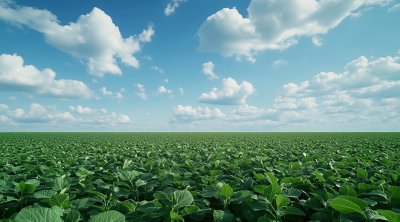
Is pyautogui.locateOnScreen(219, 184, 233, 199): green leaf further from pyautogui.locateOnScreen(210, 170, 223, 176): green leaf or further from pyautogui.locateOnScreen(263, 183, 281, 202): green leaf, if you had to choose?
pyautogui.locateOnScreen(210, 170, 223, 176): green leaf

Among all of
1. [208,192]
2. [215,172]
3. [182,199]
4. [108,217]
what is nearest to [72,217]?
[108,217]

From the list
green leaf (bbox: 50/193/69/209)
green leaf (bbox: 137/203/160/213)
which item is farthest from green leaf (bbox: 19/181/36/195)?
green leaf (bbox: 137/203/160/213)

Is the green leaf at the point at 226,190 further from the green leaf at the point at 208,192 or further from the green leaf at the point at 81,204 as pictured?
the green leaf at the point at 81,204

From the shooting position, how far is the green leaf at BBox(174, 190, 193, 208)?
1725mm

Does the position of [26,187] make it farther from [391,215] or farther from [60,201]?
[391,215]

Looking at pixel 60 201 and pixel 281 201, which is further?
pixel 60 201

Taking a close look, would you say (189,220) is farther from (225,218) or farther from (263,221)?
(263,221)

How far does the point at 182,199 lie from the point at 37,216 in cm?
108

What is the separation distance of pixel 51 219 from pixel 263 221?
1614mm

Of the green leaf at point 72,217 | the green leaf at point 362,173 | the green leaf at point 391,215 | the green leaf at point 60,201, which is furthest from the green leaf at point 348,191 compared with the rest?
the green leaf at point 60,201

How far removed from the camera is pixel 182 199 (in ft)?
6.00

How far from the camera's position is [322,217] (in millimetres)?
1981

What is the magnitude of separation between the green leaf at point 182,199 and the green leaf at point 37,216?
2.93 feet

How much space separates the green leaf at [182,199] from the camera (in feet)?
5.66
